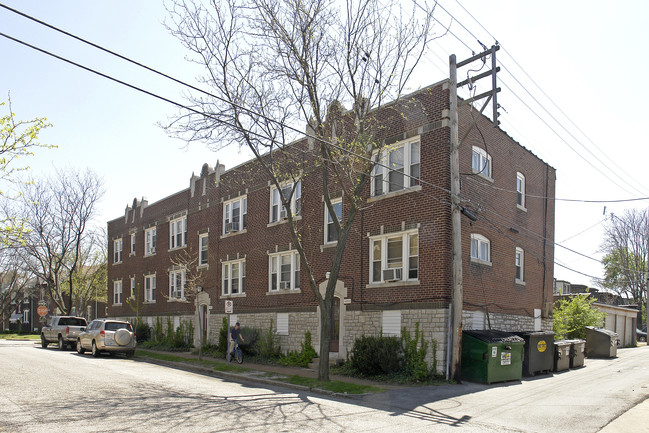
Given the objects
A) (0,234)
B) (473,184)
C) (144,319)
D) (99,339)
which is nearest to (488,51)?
(473,184)

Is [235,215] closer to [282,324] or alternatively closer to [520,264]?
[282,324]

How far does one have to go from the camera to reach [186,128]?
16125mm

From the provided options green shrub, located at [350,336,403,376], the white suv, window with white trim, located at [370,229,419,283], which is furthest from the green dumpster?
the white suv

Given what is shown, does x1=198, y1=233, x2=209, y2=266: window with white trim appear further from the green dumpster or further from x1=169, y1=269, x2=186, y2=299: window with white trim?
the green dumpster

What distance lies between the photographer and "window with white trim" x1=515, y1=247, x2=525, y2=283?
21.9 m

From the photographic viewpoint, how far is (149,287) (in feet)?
118

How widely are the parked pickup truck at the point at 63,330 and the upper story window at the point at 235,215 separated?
9.55 metres

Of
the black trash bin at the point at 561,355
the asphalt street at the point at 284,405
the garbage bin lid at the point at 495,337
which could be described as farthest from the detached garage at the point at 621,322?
the garbage bin lid at the point at 495,337

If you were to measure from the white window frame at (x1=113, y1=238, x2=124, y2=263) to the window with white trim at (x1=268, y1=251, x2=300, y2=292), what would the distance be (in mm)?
19848

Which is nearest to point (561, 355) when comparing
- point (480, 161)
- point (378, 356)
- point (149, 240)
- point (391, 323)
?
point (391, 323)

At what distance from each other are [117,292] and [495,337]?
3128 cm

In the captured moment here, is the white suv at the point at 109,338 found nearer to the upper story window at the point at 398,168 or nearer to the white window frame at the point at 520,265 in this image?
the upper story window at the point at 398,168

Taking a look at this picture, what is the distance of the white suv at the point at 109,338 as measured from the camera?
2527cm

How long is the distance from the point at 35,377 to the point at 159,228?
65.4ft
